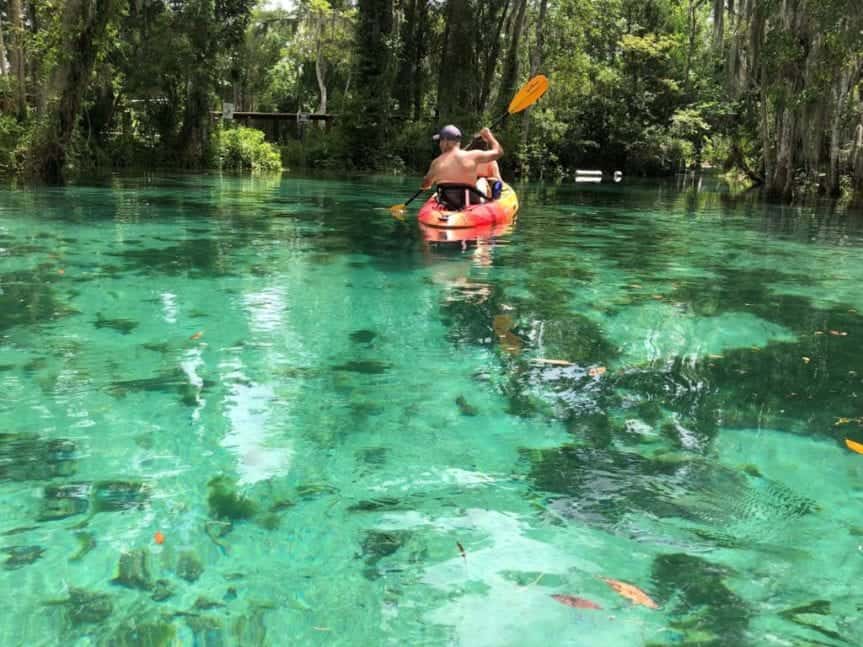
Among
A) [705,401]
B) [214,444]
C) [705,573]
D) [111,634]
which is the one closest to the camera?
[111,634]

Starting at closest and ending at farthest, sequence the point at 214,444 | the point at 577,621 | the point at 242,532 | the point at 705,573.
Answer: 1. the point at 577,621
2. the point at 705,573
3. the point at 242,532
4. the point at 214,444

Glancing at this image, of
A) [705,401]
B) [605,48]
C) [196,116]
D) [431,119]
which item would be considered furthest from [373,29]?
[705,401]

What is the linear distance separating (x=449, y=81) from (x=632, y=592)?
34.6 meters

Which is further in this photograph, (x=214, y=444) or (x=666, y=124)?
(x=666, y=124)

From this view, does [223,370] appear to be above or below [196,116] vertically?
below

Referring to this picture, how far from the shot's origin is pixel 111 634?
2.26 m

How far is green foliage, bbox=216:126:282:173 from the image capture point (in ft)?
107

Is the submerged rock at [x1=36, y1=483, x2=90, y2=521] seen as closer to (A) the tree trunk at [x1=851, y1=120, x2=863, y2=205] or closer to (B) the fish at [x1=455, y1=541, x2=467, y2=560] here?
(B) the fish at [x1=455, y1=541, x2=467, y2=560]

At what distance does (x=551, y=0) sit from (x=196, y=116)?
63.1 feet

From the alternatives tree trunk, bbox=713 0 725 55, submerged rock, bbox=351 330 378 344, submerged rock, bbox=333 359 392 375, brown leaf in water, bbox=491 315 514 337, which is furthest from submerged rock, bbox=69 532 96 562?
tree trunk, bbox=713 0 725 55

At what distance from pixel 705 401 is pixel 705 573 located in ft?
6.81

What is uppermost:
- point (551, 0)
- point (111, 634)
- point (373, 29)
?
point (551, 0)

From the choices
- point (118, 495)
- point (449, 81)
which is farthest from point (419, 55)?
point (118, 495)

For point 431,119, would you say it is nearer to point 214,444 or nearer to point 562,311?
point 562,311
